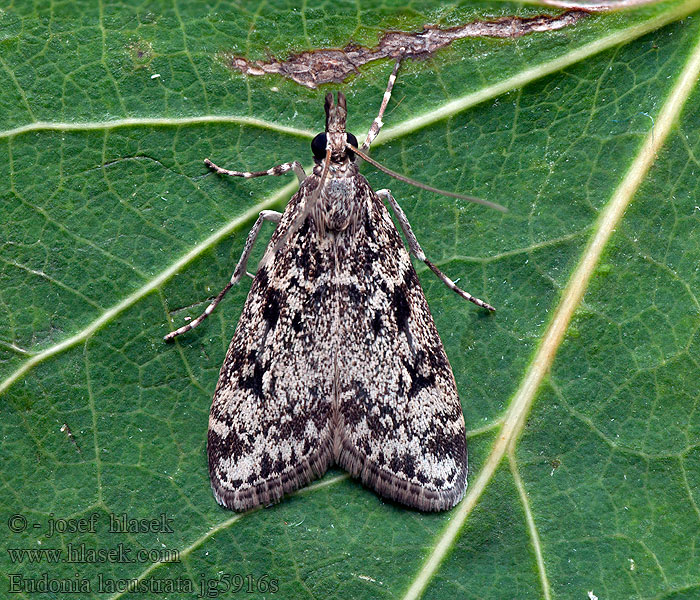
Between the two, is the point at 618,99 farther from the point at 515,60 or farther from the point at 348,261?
the point at 348,261

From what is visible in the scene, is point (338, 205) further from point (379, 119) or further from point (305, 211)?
point (379, 119)

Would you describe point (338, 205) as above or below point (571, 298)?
above

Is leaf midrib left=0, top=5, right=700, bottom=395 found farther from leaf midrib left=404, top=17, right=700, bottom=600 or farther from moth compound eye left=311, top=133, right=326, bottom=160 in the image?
leaf midrib left=404, top=17, right=700, bottom=600

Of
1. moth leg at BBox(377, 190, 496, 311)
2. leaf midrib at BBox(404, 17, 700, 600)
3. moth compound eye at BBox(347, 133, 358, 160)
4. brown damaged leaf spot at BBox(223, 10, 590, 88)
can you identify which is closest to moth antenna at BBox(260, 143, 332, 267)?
moth compound eye at BBox(347, 133, 358, 160)

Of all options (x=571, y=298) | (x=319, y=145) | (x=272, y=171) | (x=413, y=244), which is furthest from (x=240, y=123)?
(x=571, y=298)

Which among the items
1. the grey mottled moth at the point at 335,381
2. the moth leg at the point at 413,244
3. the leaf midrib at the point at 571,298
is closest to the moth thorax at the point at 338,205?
the grey mottled moth at the point at 335,381
